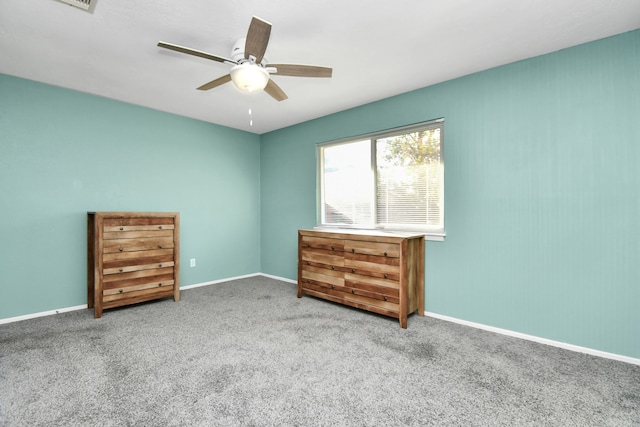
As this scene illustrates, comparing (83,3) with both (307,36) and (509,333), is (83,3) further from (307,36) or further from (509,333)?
(509,333)

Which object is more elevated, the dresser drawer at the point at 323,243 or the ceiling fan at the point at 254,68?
the ceiling fan at the point at 254,68

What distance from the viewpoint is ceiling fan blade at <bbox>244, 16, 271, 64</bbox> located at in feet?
5.18

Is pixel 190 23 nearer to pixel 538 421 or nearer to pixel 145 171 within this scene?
pixel 145 171

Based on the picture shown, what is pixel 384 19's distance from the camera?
1974 millimetres

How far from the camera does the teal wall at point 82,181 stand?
2.89 meters

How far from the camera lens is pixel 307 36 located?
216 cm

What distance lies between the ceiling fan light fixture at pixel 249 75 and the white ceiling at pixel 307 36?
313 mm

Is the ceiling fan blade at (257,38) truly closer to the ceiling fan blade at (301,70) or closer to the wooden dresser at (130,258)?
the ceiling fan blade at (301,70)

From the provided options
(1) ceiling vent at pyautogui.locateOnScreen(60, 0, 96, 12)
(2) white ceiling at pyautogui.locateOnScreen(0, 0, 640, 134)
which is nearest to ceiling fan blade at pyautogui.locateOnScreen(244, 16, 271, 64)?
(2) white ceiling at pyautogui.locateOnScreen(0, 0, 640, 134)

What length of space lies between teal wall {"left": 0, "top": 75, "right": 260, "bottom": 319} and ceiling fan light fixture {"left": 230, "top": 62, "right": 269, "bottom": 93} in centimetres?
232

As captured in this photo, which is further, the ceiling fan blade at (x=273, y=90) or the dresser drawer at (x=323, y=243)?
the dresser drawer at (x=323, y=243)

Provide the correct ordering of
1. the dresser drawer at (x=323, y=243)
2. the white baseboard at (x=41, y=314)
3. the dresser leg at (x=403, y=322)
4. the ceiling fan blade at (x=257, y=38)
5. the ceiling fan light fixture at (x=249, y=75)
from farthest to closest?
1. the dresser drawer at (x=323, y=243)
2. the white baseboard at (x=41, y=314)
3. the dresser leg at (x=403, y=322)
4. the ceiling fan light fixture at (x=249, y=75)
5. the ceiling fan blade at (x=257, y=38)

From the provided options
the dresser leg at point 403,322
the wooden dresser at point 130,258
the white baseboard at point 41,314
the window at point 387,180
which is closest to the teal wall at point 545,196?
the window at point 387,180

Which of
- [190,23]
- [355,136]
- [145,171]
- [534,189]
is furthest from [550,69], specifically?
[145,171]
